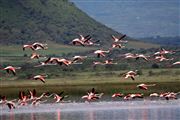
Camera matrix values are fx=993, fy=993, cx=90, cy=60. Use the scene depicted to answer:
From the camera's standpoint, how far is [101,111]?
66.4 metres

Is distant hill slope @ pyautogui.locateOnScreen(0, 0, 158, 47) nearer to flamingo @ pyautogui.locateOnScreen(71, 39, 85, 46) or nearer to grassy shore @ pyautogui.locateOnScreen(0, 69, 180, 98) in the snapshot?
grassy shore @ pyautogui.locateOnScreen(0, 69, 180, 98)

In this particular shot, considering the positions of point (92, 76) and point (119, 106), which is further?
point (92, 76)

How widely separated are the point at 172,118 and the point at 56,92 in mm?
26071

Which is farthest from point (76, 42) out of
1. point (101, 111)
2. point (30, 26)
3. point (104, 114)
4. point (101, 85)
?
point (30, 26)

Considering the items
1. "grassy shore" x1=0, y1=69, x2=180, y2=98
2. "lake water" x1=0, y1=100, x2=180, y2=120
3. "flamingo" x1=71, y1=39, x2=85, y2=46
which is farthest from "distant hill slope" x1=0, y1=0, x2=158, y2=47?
"flamingo" x1=71, y1=39, x2=85, y2=46

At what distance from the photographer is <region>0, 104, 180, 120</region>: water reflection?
60500 mm

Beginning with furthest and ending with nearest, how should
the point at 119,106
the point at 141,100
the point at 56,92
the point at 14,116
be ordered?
the point at 56,92
the point at 141,100
the point at 119,106
the point at 14,116

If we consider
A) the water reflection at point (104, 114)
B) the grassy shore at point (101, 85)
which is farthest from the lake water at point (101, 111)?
the grassy shore at point (101, 85)

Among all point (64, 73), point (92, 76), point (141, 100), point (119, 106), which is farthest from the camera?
point (64, 73)

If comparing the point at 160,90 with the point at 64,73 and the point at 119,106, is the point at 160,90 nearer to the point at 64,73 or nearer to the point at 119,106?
the point at 119,106

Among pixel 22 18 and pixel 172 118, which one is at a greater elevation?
pixel 22 18

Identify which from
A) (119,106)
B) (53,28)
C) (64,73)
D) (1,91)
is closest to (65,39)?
(53,28)

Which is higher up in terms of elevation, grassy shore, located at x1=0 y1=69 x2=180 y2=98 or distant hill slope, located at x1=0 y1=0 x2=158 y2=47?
distant hill slope, located at x1=0 y1=0 x2=158 y2=47

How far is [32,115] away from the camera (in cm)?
6450
